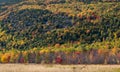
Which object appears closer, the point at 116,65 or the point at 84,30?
the point at 116,65

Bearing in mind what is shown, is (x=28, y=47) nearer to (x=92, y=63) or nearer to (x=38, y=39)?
(x=38, y=39)

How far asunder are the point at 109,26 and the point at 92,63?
16893 mm

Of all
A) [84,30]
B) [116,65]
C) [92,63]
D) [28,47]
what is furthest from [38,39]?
[116,65]

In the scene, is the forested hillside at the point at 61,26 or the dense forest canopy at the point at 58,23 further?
the dense forest canopy at the point at 58,23

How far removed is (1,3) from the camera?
Result: 108m

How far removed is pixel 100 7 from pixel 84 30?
1089 cm

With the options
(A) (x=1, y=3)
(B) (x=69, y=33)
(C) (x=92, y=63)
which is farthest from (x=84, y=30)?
(A) (x=1, y=3)

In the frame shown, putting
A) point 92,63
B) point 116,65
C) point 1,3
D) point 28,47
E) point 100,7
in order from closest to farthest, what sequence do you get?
point 116,65, point 92,63, point 28,47, point 100,7, point 1,3

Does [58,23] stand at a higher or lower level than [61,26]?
higher

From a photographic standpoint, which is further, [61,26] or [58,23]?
[58,23]

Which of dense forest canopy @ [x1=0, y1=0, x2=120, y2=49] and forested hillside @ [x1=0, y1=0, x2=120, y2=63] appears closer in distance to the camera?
forested hillside @ [x1=0, y1=0, x2=120, y2=63]

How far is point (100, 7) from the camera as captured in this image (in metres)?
90.8

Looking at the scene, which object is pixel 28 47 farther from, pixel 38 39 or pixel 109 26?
pixel 109 26

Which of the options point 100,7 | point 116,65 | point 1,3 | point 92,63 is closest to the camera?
point 116,65
